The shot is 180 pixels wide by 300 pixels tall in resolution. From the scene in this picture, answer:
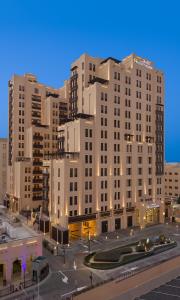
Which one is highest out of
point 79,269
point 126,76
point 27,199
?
point 126,76

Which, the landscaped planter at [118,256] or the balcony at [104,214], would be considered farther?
the balcony at [104,214]

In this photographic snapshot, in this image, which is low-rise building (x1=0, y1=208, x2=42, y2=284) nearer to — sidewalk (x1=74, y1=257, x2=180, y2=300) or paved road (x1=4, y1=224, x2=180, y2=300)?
paved road (x1=4, y1=224, x2=180, y2=300)

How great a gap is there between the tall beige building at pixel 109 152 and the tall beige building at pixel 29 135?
23.2 metres

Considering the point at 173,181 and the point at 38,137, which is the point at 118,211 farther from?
the point at 173,181

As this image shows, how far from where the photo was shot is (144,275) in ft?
146

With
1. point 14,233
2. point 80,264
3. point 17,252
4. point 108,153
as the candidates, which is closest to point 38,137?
point 108,153

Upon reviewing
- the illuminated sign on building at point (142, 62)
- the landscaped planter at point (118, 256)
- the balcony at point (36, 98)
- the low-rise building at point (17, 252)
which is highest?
the illuminated sign on building at point (142, 62)

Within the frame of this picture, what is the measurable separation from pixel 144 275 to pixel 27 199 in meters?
64.7

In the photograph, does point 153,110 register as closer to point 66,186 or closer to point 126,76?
point 126,76

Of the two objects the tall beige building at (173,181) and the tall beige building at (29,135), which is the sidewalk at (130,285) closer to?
the tall beige building at (29,135)

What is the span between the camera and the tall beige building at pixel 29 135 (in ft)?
328

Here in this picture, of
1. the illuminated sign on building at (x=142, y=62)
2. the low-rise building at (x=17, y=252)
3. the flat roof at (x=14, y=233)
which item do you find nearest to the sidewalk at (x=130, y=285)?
the low-rise building at (x=17, y=252)

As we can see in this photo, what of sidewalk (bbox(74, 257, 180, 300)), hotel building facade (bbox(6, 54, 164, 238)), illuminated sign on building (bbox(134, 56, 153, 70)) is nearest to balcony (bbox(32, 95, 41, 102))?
hotel building facade (bbox(6, 54, 164, 238))

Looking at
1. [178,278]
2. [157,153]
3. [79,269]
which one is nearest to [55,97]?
[157,153]
